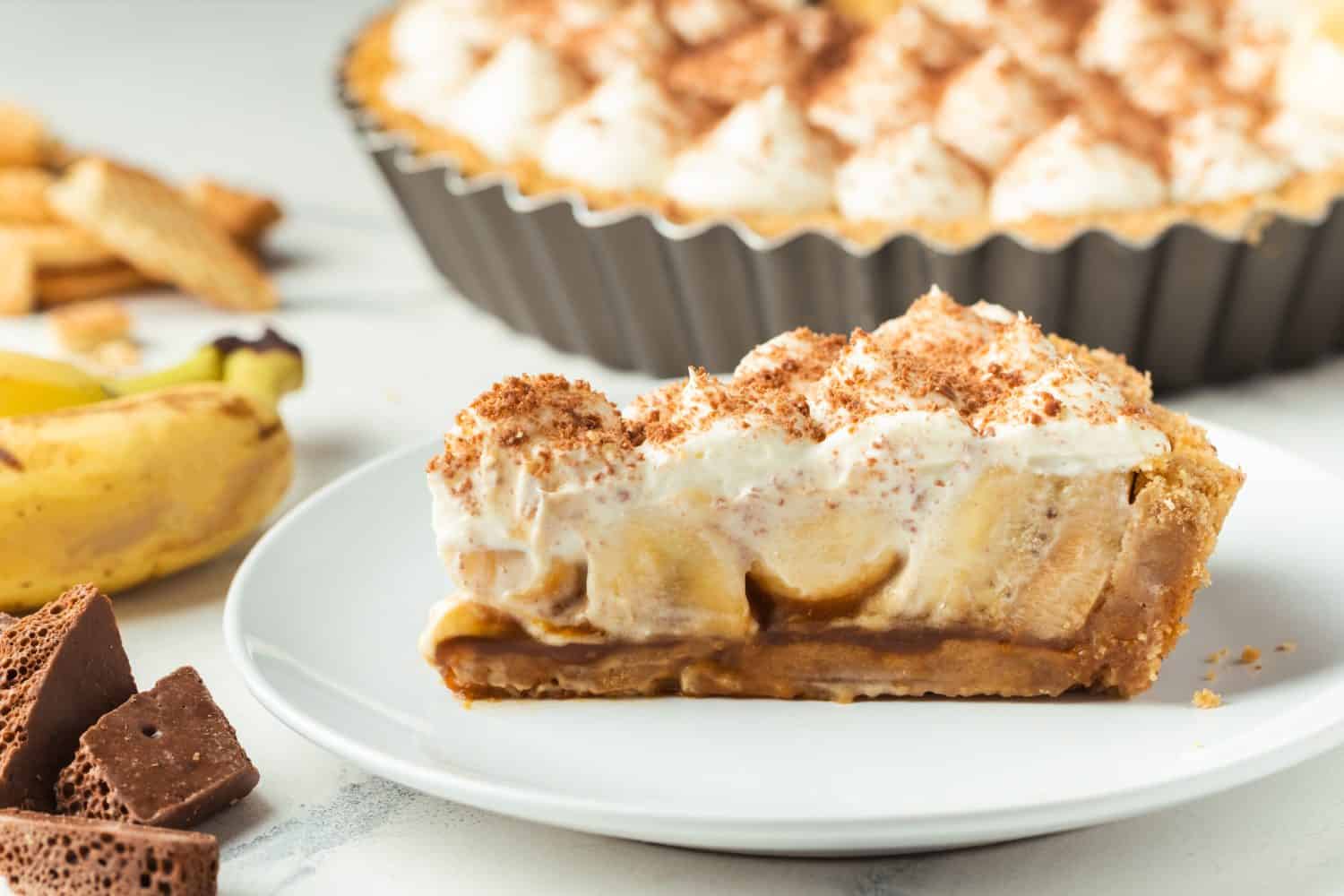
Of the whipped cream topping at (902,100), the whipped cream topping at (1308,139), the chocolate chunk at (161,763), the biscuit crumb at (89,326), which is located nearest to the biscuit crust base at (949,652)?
the chocolate chunk at (161,763)

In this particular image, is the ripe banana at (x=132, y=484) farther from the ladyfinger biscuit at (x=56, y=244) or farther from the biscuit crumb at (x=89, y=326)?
the ladyfinger biscuit at (x=56, y=244)

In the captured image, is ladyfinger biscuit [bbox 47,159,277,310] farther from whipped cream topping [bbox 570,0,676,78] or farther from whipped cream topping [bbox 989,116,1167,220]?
whipped cream topping [bbox 989,116,1167,220]

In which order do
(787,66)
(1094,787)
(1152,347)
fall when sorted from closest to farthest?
(1094,787) → (1152,347) → (787,66)

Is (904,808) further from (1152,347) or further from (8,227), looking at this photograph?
(8,227)

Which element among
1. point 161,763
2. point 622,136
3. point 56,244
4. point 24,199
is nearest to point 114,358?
point 56,244

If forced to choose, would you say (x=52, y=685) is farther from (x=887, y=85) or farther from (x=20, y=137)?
(x=20, y=137)

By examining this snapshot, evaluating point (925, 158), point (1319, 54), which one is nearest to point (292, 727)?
point (925, 158)
